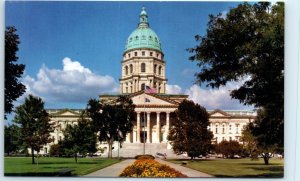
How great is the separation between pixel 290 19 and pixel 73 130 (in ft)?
16.2

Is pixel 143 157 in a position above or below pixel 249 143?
below

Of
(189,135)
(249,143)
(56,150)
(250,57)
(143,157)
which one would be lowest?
(143,157)

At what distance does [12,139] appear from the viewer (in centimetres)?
1247

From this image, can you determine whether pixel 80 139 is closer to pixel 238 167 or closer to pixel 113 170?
pixel 113 170

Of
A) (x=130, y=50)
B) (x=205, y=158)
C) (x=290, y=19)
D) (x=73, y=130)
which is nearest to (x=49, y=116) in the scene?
(x=73, y=130)

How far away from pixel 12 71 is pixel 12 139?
1.38 meters

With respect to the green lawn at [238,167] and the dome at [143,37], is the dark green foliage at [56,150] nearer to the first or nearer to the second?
the green lawn at [238,167]

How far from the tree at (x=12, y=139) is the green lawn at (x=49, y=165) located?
8.1 inches

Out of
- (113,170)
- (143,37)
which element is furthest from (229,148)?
(143,37)

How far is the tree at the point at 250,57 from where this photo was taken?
481 inches

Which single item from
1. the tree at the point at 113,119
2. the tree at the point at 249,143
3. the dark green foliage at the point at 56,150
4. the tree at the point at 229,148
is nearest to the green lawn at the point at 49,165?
the dark green foliage at the point at 56,150

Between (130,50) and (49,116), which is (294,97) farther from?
(49,116)

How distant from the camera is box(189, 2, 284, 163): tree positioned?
1221 cm

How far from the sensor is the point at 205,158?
12.9m
